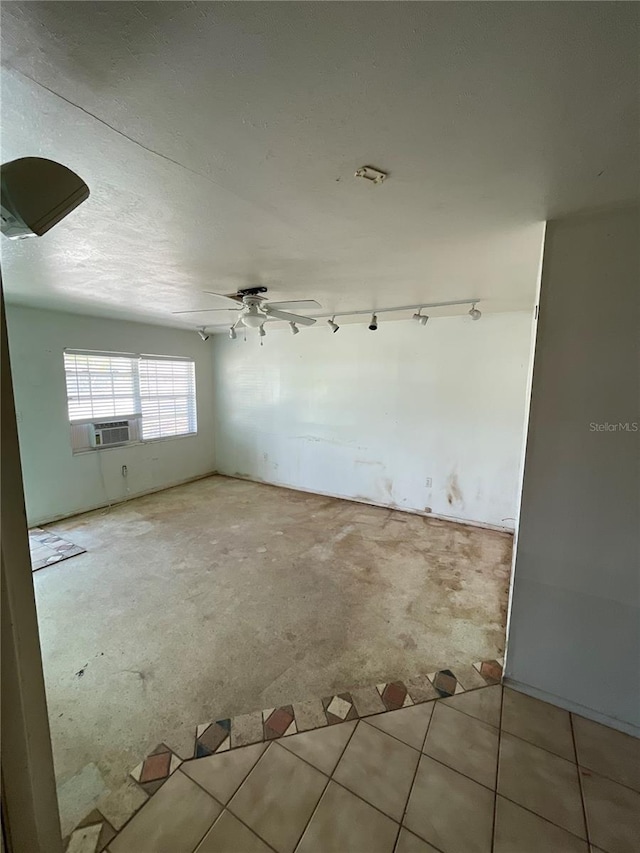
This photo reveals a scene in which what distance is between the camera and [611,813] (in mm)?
1306

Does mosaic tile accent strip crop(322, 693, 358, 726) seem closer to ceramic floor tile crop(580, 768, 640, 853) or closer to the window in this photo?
ceramic floor tile crop(580, 768, 640, 853)

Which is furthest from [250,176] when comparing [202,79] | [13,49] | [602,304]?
[602,304]

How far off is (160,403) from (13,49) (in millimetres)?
4578

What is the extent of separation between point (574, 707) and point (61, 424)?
4.96m

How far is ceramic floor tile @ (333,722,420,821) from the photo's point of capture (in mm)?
1332

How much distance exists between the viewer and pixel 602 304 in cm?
152

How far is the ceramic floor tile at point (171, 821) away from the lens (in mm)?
1184

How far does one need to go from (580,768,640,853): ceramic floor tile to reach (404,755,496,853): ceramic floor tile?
1.18ft

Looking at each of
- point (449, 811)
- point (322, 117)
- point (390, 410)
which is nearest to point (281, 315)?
point (322, 117)

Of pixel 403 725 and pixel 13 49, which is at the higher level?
pixel 13 49

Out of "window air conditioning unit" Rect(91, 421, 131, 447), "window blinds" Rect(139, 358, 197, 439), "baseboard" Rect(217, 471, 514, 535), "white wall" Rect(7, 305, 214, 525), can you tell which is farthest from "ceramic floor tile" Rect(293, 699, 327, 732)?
"window blinds" Rect(139, 358, 197, 439)

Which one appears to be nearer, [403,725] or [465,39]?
[465,39]

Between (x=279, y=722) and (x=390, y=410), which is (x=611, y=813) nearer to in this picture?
(x=279, y=722)

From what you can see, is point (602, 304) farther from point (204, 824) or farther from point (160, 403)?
point (160, 403)
